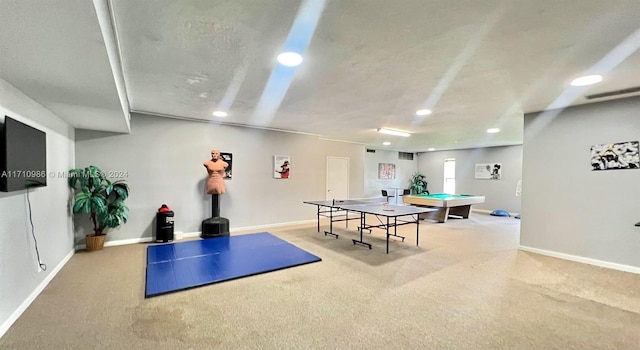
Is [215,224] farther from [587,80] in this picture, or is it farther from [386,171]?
[386,171]

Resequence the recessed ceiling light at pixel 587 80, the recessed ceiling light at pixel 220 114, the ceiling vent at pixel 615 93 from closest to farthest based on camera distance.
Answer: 1. the recessed ceiling light at pixel 587 80
2. the ceiling vent at pixel 615 93
3. the recessed ceiling light at pixel 220 114

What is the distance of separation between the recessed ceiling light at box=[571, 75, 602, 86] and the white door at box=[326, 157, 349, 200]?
5335mm

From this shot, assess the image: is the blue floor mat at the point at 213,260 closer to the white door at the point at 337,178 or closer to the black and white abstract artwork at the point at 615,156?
the white door at the point at 337,178

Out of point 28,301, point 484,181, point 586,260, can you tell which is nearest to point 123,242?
point 28,301

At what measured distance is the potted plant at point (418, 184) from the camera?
1139 centimetres

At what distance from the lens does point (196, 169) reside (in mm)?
5523

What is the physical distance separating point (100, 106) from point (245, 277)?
8.69 ft

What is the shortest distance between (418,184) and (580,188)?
294 inches

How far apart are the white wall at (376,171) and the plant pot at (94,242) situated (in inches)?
313

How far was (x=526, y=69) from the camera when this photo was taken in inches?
109

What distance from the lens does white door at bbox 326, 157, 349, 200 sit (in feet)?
25.3

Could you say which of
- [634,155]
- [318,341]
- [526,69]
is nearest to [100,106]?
[318,341]

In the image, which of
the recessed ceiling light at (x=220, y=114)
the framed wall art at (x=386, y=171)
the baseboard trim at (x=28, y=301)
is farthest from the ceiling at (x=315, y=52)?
the framed wall art at (x=386, y=171)

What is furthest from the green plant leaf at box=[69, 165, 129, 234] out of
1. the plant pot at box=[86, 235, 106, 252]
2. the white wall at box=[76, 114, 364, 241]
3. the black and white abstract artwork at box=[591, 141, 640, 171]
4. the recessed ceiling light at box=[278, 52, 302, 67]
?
the black and white abstract artwork at box=[591, 141, 640, 171]
